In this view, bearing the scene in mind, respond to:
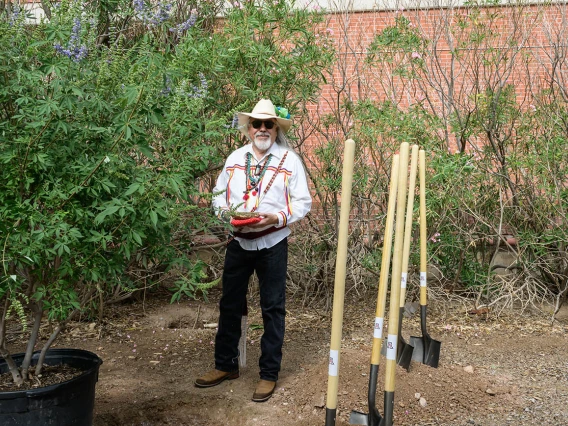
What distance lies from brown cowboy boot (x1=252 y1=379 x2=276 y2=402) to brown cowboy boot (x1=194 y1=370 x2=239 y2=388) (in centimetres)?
29

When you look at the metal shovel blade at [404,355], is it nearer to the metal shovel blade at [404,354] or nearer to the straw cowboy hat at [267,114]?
the metal shovel blade at [404,354]

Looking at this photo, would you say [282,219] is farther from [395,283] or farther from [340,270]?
[340,270]

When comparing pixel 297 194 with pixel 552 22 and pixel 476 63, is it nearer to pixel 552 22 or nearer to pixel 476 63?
pixel 476 63

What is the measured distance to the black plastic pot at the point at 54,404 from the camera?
342 cm

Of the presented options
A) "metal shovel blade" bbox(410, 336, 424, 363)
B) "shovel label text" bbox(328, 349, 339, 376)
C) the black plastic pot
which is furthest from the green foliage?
"metal shovel blade" bbox(410, 336, 424, 363)

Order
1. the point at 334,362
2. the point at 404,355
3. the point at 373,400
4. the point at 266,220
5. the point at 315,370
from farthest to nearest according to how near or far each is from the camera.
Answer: the point at 404,355 < the point at 315,370 < the point at 266,220 < the point at 373,400 < the point at 334,362

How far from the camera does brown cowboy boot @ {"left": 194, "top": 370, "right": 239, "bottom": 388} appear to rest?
461 cm

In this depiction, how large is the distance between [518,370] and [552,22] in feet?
11.6

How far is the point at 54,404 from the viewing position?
352 centimetres

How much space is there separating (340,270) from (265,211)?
1.60m

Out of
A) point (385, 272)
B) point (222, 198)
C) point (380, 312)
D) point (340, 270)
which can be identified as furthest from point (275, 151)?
point (340, 270)

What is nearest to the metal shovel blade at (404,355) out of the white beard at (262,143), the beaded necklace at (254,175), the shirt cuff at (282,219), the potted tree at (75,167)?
the shirt cuff at (282,219)

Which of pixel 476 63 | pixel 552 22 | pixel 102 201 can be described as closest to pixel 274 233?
pixel 102 201

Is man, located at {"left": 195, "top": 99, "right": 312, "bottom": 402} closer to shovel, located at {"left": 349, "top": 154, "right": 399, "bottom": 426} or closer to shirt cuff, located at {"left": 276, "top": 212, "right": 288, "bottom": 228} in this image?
shirt cuff, located at {"left": 276, "top": 212, "right": 288, "bottom": 228}
